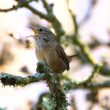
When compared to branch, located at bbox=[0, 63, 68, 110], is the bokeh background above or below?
above

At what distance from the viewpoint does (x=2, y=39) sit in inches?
288

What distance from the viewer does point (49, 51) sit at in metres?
3.49

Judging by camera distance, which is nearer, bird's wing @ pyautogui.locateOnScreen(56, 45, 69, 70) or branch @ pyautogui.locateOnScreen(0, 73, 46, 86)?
branch @ pyautogui.locateOnScreen(0, 73, 46, 86)

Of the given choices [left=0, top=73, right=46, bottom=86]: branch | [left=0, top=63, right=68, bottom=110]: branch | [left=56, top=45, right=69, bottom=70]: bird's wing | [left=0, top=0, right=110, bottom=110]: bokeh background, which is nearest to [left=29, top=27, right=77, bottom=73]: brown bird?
[left=56, top=45, right=69, bottom=70]: bird's wing

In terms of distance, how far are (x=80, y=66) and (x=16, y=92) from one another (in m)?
1.04

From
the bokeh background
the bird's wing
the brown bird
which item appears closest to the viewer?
the brown bird

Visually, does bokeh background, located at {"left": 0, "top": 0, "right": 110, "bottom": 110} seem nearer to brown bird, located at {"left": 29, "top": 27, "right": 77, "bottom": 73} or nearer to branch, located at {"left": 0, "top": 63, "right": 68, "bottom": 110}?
brown bird, located at {"left": 29, "top": 27, "right": 77, "bottom": 73}

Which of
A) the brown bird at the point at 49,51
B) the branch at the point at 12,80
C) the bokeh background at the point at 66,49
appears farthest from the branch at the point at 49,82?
the bokeh background at the point at 66,49

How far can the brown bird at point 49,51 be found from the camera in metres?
3.38

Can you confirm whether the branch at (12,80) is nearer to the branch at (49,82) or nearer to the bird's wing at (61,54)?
the branch at (49,82)

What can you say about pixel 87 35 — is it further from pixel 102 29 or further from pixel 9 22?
pixel 9 22

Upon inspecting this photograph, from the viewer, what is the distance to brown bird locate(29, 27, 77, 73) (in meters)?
3.38

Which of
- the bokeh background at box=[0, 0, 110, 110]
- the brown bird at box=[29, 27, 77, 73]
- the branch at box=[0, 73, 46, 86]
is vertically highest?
the bokeh background at box=[0, 0, 110, 110]

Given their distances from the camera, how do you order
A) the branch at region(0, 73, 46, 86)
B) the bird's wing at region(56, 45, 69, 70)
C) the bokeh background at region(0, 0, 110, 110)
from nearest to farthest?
1. the branch at region(0, 73, 46, 86)
2. the bird's wing at region(56, 45, 69, 70)
3. the bokeh background at region(0, 0, 110, 110)
